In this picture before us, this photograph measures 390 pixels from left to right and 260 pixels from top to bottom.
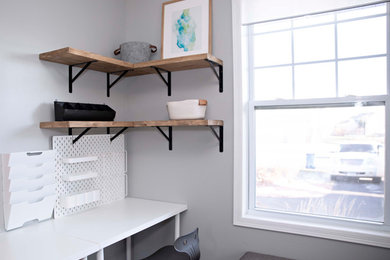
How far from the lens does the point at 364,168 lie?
1790mm

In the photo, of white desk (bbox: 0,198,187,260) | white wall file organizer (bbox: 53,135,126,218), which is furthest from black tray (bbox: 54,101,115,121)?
white desk (bbox: 0,198,187,260)

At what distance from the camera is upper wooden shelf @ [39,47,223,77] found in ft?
5.90

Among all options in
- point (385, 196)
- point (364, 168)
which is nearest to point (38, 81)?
point (364, 168)

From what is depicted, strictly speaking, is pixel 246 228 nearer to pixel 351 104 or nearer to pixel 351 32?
pixel 351 104

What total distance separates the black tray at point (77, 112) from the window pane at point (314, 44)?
1.31 metres

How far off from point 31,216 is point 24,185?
0.19m

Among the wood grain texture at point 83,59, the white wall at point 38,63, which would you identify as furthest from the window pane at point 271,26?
the white wall at point 38,63

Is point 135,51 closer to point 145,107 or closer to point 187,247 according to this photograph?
point 145,107

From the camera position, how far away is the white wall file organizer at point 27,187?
5.38 feet

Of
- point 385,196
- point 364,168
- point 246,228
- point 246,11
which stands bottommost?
point 246,228

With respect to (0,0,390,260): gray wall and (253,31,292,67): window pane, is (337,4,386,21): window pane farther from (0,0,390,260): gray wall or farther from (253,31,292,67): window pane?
(0,0,390,260): gray wall

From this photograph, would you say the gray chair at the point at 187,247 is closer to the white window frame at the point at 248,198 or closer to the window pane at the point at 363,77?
the white window frame at the point at 248,198

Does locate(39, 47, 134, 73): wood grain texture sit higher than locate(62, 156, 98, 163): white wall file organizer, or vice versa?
locate(39, 47, 134, 73): wood grain texture

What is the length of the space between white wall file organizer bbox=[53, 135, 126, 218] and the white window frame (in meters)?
0.92
